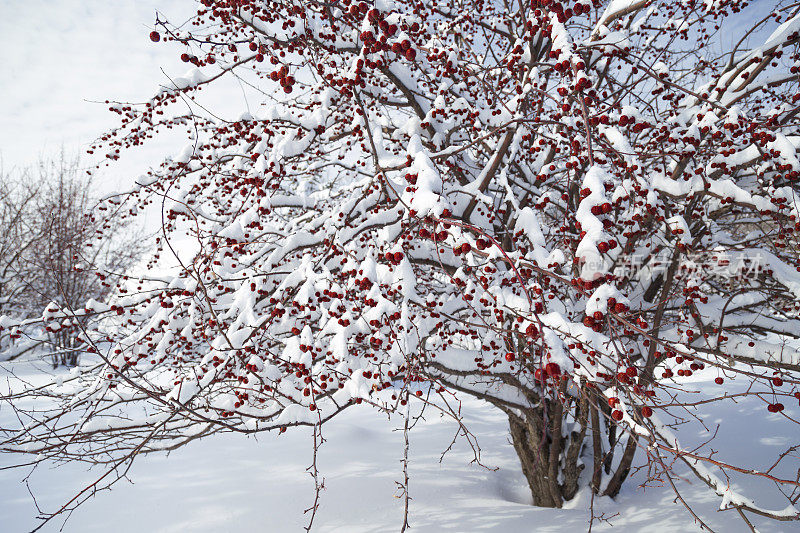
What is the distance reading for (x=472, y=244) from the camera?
7.78ft

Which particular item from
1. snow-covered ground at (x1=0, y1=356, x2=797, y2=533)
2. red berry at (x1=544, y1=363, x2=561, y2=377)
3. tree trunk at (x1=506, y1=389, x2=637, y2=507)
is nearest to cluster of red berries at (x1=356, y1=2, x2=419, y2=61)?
red berry at (x1=544, y1=363, x2=561, y2=377)

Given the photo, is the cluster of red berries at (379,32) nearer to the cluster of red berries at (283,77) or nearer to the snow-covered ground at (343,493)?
the cluster of red berries at (283,77)

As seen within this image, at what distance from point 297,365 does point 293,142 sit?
2.28 metres

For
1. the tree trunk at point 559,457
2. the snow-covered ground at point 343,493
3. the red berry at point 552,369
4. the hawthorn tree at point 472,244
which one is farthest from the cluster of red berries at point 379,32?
the snow-covered ground at point 343,493

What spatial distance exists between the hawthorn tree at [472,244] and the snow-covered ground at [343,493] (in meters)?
0.48

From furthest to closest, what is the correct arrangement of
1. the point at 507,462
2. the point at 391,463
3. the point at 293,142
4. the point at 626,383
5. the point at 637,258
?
the point at 507,462, the point at 391,463, the point at 637,258, the point at 293,142, the point at 626,383

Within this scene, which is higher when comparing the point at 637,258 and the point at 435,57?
the point at 435,57

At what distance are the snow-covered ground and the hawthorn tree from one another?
485 millimetres

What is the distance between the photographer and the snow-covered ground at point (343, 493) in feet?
12.8

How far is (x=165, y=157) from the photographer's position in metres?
5.06

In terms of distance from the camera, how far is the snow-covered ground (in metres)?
3.89

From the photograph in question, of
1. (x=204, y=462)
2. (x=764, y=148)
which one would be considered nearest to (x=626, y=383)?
(x=764, y=148)

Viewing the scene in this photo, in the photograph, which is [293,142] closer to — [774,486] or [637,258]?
[637,258]

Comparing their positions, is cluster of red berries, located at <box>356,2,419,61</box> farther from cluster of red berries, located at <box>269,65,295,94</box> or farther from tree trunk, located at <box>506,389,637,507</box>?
tree trunk, located at <box>506,389,637,507</box>
